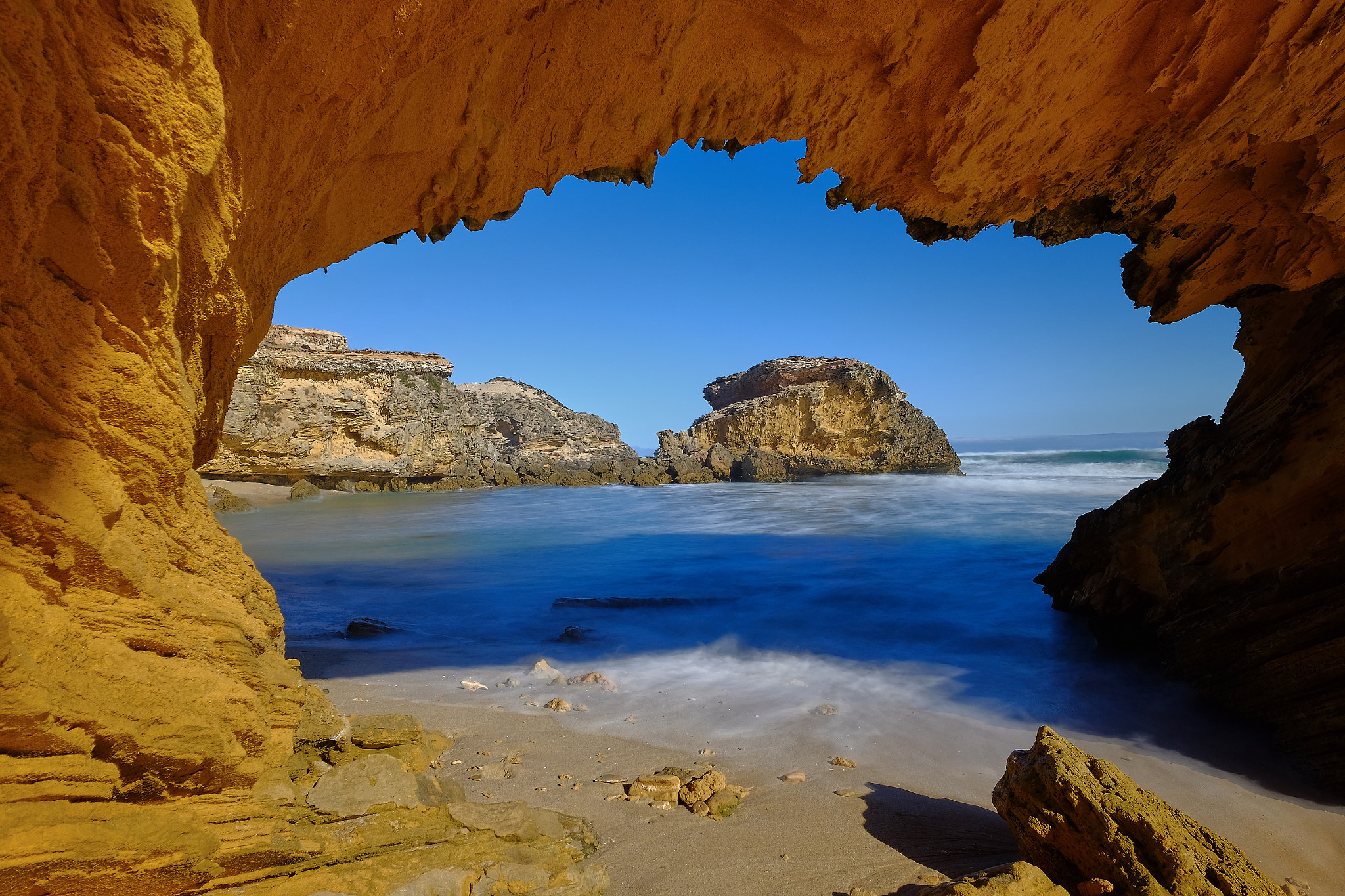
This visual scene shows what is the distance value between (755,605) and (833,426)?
26.5m

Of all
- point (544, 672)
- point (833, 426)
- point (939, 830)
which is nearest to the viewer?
point (939, 830)

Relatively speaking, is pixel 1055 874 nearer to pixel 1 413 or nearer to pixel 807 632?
pixel 1 413

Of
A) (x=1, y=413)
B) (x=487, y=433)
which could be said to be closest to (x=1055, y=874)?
(x=1, y=413)

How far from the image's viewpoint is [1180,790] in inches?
121

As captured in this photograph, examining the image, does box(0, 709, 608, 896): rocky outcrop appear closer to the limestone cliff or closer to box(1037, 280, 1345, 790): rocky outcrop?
box(1037, 280, 1345, 790): rocky outcrop

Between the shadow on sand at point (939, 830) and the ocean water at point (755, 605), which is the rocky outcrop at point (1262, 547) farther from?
the shadow on sand at point (939, 830)

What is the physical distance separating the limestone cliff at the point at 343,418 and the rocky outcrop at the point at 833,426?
10322 millimetres

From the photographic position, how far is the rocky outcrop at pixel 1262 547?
3.48 metres

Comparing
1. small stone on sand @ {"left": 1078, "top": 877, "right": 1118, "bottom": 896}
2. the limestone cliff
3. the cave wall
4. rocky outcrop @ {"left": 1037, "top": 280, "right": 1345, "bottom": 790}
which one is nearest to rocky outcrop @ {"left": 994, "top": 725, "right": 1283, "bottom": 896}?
small stone on sand @ {"left": 1078, "top": 877, "right": 1118, "bottom": 896}

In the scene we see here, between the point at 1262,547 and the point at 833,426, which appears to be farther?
the point at 833,426

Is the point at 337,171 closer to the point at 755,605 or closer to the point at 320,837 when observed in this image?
the point at 320,837

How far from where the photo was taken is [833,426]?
3219 centimetres

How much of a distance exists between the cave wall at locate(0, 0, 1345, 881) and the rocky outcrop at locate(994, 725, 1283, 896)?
8.45ft

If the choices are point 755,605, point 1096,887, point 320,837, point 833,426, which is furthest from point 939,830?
point 833,426
